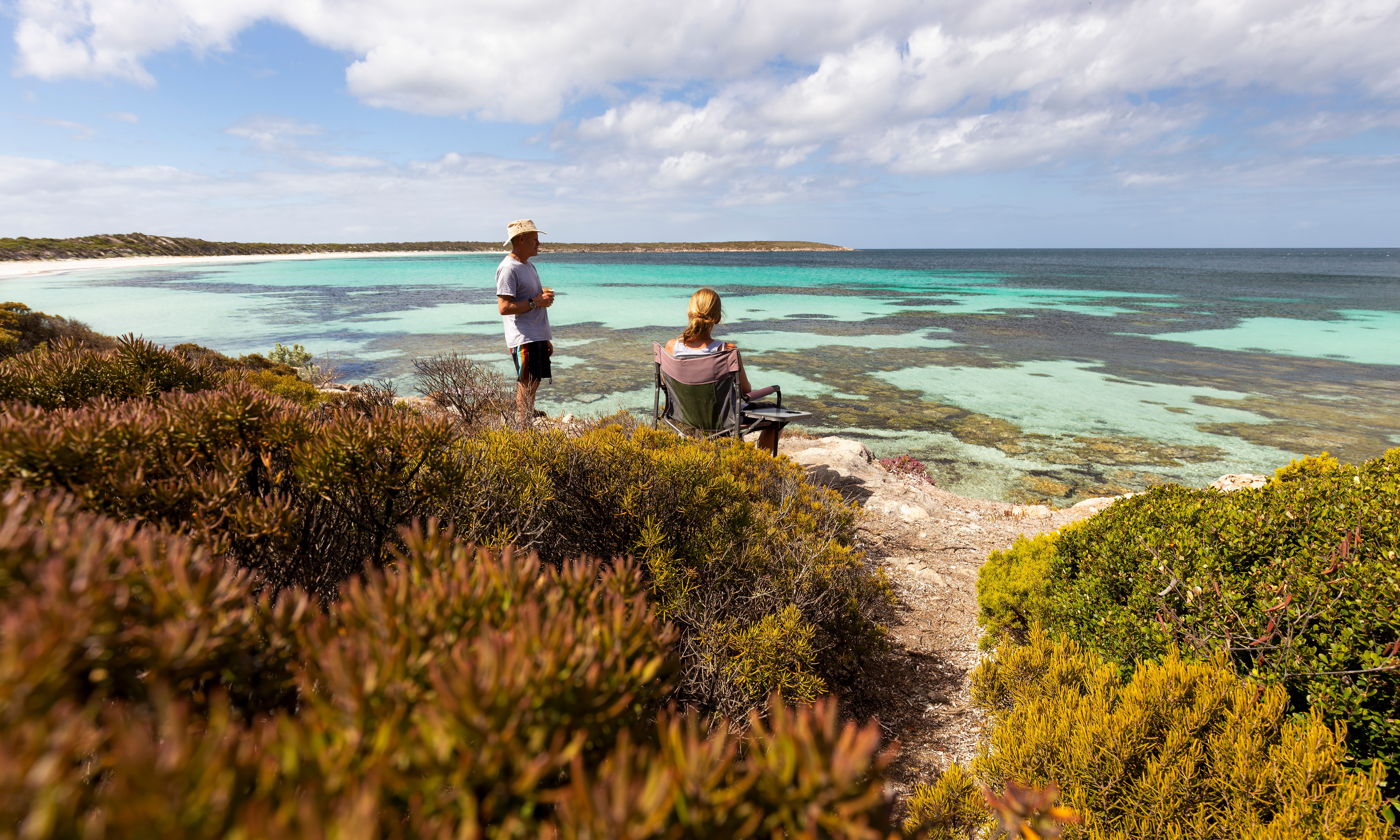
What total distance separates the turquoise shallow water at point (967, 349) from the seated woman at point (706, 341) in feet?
8.93

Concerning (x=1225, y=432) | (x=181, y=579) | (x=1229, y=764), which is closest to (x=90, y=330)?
(x=181, y=579)

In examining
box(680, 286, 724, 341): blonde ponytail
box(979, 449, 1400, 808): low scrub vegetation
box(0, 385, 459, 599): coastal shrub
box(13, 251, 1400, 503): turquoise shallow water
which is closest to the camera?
box(0, 385, 459, 599): coastal shrub

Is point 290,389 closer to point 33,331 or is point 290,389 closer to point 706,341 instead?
point 706,341

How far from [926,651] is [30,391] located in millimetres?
4282

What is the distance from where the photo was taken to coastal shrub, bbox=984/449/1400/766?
5.89 ft

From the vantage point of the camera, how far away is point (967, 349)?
53.0 ft

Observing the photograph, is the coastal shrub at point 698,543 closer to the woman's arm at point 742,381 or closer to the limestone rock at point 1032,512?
the woman's arm at point 742,381

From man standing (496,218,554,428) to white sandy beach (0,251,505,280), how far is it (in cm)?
4082

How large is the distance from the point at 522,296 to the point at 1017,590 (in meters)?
4.27

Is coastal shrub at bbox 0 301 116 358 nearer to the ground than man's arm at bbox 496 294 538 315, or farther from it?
nearer to the ground

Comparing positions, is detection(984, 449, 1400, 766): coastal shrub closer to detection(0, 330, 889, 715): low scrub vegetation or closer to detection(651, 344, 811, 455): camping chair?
detection(0, 330, 889, 715): low scrub vegetation

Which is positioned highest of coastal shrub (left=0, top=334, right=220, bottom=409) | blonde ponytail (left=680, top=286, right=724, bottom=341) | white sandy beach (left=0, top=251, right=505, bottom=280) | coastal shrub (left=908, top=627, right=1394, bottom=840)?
white sandy beach (left=0, top=251, right=505, bottom=280)

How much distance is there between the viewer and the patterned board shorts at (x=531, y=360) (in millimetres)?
5406

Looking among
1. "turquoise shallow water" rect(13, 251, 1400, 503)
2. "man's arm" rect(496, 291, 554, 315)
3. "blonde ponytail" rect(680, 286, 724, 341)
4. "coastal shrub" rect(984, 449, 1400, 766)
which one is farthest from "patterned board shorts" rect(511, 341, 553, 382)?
"coastal shrub" rect(984, 449, 1400, 766)
